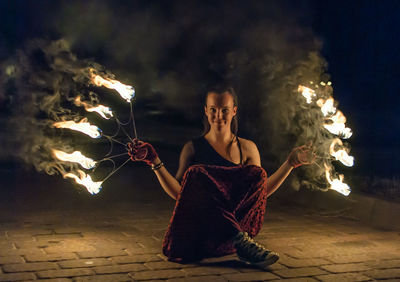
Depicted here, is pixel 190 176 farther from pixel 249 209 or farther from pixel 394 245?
pixel 394 245

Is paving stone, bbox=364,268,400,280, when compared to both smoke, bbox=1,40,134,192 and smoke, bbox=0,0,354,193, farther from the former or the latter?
smoke, bbox=0,0,354,193

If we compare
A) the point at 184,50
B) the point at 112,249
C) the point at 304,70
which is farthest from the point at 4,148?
the point at 112,249

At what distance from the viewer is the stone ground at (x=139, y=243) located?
4445 millimetres

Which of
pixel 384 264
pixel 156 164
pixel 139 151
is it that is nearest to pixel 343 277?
pixel 384 264

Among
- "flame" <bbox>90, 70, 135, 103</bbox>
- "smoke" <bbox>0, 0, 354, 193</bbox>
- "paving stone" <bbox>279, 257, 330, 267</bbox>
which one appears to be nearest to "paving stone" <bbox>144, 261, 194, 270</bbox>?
"paving stone" <bbox>279, 257, 330, 267</bbox>

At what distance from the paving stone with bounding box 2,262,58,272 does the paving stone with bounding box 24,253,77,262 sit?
0.14 metres

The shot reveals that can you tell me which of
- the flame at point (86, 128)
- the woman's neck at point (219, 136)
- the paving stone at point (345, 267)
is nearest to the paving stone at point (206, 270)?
the paving stone at point (345, 267)

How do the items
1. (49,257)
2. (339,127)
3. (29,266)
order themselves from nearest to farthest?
(29,266), (49,257), (339,127)

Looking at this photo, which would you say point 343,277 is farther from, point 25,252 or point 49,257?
point 25,252

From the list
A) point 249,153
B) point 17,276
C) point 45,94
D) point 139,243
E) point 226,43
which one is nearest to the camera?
point 17,276

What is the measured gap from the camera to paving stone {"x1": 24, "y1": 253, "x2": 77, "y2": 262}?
187 inches

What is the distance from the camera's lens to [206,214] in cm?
487

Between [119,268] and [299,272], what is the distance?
1435mm

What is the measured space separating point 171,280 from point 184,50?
569cm
